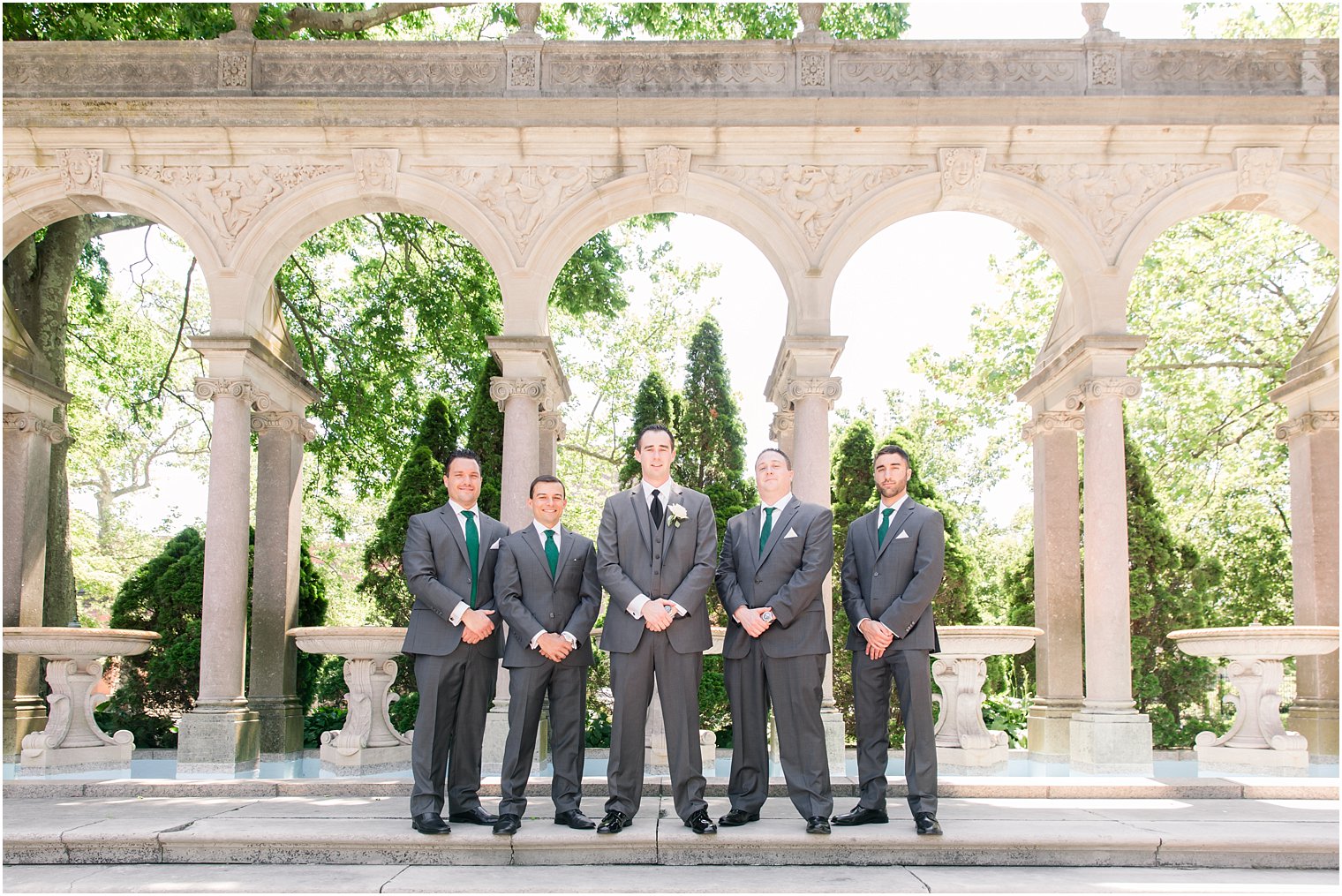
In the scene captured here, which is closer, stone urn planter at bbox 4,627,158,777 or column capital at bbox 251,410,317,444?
stone urn planter at bbox 4,627,158,777

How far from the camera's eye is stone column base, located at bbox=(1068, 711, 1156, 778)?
26.3 ft

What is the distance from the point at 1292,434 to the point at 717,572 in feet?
21.4

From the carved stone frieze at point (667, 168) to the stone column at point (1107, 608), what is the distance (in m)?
3.46

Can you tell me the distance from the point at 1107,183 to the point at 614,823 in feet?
20.4

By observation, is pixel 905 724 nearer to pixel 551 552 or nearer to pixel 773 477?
pixel 773 477

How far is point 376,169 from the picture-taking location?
8758mm

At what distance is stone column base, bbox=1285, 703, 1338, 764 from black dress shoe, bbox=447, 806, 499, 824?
6773mm

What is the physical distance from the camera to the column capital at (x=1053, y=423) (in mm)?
9391

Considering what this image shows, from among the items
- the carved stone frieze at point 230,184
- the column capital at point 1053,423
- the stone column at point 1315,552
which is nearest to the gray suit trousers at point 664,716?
the column capital at point 1053,423

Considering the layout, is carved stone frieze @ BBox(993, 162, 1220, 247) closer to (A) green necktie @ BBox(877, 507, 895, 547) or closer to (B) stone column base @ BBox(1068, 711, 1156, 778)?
(B) stone column base @ BBox(1068, 711, 1156, 778)

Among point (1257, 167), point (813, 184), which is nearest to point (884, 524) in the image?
point (813, 184)

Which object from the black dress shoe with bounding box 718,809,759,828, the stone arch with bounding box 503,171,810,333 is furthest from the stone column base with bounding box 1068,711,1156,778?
the stone arch with bounding box 503,171,810,333

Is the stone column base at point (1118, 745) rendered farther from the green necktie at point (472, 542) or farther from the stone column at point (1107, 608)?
the green necktie at point (472, 542)

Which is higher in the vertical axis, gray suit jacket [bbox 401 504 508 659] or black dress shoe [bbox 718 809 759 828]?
gray suit jacket [bbox 401 504 508 659]
